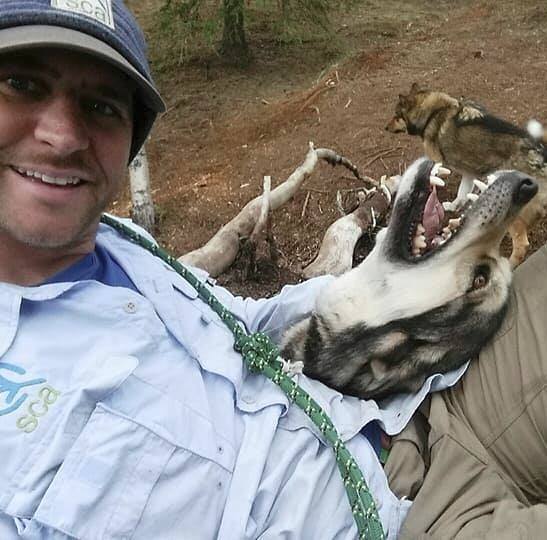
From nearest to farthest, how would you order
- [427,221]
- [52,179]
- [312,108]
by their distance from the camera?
[52,179] → [427,221] → [312,108]

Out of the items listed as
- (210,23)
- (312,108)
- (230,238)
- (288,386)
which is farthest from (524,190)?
(210,23)

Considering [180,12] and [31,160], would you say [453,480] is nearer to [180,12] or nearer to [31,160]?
[31,160]

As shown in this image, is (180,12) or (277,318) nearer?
(277,318)

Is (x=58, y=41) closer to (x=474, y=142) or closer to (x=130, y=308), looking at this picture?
(x=130, y=308)

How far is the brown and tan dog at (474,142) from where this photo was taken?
6.11 m

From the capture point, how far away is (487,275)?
253cm

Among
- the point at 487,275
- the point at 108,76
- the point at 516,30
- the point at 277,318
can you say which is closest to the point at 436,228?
the point at 487,275

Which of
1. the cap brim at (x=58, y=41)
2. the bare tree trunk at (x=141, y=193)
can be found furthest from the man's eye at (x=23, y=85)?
the bare tree trunk at (x=141, y=193)

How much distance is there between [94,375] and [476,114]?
6.15 meters

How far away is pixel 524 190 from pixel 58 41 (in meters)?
1.83

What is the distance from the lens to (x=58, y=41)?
1.65 metres

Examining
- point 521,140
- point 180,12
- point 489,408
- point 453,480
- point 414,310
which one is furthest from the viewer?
point 180,12

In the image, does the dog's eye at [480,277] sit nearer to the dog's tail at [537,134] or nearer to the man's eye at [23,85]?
the man's eye at [23,85]

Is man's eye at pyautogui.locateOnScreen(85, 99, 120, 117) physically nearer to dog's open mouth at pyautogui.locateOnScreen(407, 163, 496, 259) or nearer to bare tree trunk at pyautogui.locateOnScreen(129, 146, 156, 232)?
dog's open mouth at pyautogui.locateOnScreen(407, 163, 496, 259)
